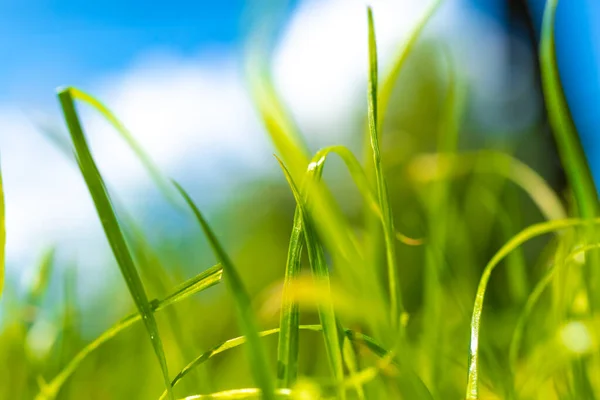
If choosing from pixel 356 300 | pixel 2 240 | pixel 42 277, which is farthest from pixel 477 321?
pixel 42 277

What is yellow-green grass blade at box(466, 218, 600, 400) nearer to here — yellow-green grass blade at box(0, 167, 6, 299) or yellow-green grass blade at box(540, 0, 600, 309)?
yellow-green grass blade at box(540, 0, 600, 309)

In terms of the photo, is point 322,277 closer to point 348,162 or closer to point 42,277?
point 348,162

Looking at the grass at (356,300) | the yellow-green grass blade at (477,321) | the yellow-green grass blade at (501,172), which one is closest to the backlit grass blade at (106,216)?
the grass at (356,300)

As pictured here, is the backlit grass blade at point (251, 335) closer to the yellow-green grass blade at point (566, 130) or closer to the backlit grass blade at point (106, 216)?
the backlit grass blade at point (106, 216)

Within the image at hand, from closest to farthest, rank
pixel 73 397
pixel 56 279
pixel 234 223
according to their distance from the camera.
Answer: pixel 73 397 < pixel 56 279 < pixel 234 223

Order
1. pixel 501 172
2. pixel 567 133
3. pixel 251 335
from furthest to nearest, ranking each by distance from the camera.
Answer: pixel 501 172
pixel 567 133
pixel 251 335

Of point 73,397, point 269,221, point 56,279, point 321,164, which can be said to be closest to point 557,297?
point 321,164

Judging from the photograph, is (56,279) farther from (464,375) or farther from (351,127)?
(351,127)

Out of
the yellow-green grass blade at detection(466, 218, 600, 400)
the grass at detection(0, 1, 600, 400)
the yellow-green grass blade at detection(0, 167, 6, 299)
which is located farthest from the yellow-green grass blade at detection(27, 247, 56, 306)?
the yellow-green grass blade at detection(466, 218, 600, 400)

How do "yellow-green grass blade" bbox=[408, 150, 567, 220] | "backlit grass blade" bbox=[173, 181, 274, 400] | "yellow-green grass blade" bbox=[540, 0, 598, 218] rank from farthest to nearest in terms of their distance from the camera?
"yellow-green grass blade" bbox=[408, 150, 567, 220], "yellow-green grass blade" bbox=[540, 0, 598, 218], "backlit grass blade" bbox=[173, 181, 274, 400]

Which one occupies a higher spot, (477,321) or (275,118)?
(275,118)

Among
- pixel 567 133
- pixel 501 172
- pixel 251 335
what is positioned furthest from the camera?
pixel 501 172
